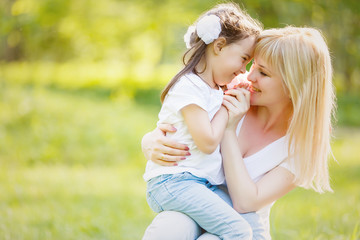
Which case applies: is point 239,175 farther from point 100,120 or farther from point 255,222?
point 100,120

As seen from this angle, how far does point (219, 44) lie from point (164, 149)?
61cm

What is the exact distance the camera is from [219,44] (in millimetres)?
2344

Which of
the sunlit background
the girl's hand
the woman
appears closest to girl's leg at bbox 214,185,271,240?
the woman

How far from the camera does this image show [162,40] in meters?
13.0

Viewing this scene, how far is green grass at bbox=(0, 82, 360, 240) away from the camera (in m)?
3.99

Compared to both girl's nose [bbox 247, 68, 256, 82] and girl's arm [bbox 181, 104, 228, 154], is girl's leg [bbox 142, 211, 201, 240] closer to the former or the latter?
girl's arm [bbox 181, 104, 228, 154]

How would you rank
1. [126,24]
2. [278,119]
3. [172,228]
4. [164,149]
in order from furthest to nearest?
[126,24]
[278,119]
[164,149]
[172,228]

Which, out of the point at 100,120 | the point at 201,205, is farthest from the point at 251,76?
the point at 100,120

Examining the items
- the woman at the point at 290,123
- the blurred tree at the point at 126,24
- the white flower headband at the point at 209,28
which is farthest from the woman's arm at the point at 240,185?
the blurred tree at the point at 126,24

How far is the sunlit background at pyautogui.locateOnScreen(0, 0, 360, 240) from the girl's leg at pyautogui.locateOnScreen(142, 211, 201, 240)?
39.9 inches

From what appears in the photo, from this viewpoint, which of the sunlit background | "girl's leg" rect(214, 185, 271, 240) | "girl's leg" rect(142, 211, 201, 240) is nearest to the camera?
"girl's leg" rect(142, 211, 201, 240)

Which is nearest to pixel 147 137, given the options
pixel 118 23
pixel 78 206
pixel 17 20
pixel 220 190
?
pixel 220 190

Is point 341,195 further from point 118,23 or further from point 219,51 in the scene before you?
point 118,23

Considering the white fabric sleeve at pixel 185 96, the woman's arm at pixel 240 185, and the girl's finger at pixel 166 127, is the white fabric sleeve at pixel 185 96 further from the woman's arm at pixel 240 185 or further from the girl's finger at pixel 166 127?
the woman's arm at pixel 240 185
